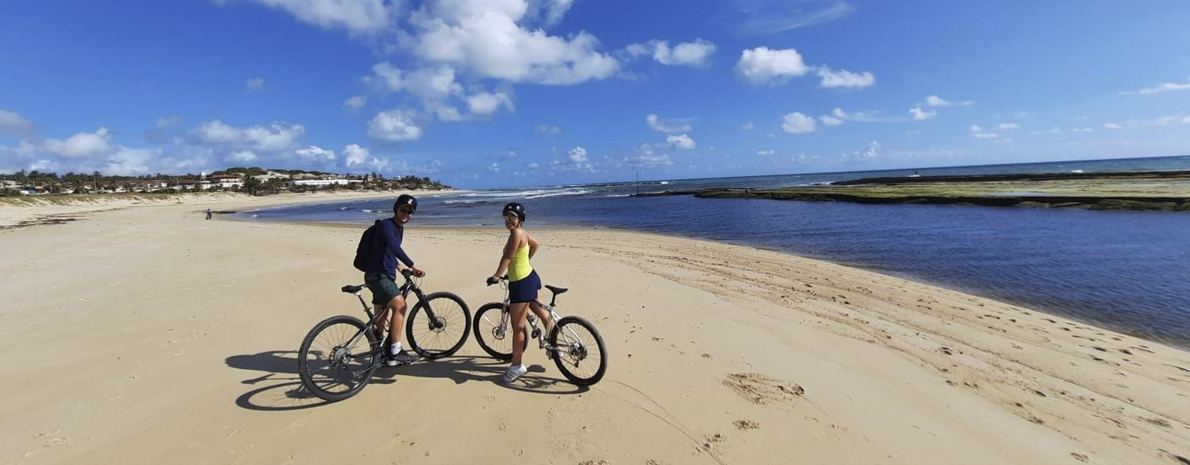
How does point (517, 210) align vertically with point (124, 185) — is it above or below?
below

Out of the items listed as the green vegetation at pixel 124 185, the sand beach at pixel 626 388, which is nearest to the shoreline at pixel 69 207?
the green vegetation at pixel 124 185

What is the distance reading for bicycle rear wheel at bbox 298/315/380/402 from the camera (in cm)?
447

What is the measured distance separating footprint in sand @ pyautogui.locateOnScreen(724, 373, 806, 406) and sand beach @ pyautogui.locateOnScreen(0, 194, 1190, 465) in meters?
0.03

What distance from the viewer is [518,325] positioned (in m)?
4.95

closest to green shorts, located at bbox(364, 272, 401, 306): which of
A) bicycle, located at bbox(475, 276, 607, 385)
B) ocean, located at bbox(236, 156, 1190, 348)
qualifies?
bicycle, located at bbox(475, 276, 607, 385)

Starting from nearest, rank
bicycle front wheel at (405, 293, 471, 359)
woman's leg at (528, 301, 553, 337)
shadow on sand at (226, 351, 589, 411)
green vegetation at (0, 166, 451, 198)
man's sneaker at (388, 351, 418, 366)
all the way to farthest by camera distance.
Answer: shadow on sand at (226, 351, 589, 411), woman's leg at (528, 301, 553, 337), man's sneaker at (388, 351, 418, 366), bicycle front wheel at (405, 293, 471, 359), green vegetation at (0, 166, 451, 198)

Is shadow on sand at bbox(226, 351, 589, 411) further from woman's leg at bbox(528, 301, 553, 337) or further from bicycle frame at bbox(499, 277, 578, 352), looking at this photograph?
woman's leg at bbox(528, 301, 553, 337)

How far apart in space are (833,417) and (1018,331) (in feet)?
19.0

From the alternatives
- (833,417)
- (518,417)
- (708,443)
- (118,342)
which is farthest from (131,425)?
(833,417)

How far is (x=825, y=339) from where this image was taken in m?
6.72

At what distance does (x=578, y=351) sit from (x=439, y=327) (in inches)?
75.1

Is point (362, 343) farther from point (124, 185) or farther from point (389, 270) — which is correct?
point (124, 185)

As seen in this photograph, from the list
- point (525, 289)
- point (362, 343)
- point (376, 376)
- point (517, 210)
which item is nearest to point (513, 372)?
point (525, 289)

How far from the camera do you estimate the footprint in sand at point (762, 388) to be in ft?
15.5
